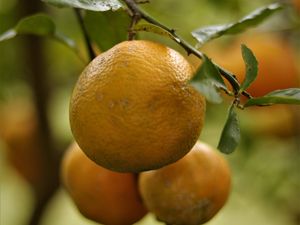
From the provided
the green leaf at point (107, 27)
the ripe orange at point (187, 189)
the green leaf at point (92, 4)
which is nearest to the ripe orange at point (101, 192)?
the ripe orange at point (187, 189)

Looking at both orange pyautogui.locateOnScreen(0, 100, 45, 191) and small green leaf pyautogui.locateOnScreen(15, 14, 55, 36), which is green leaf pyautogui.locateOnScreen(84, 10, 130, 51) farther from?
orange pyautogui.locateOnScreen(0, 100, 45, 191)

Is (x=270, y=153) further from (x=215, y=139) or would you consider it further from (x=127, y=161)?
(x=127, y=161)

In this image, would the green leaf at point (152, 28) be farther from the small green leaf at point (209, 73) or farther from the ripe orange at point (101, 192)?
the ripe orange at point (101, 192)

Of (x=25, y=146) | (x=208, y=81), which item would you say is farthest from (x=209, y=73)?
(x=25, y=146)

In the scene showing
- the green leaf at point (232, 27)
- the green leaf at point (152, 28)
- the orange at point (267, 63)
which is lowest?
the orange at point (267, 63)

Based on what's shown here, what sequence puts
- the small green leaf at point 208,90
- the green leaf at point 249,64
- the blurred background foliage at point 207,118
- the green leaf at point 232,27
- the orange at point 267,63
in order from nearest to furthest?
the small green leaf at point 208,90
the green leaf at point 249,64
the green leaf at point 232,27
the orange at point 267,63
the blurred background foliage at point 207,118

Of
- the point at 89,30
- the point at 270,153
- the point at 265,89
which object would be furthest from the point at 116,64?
the point at 270,153

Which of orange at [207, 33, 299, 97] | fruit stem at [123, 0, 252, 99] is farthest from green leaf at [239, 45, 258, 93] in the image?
orange at [207, 33, 299, 97]
